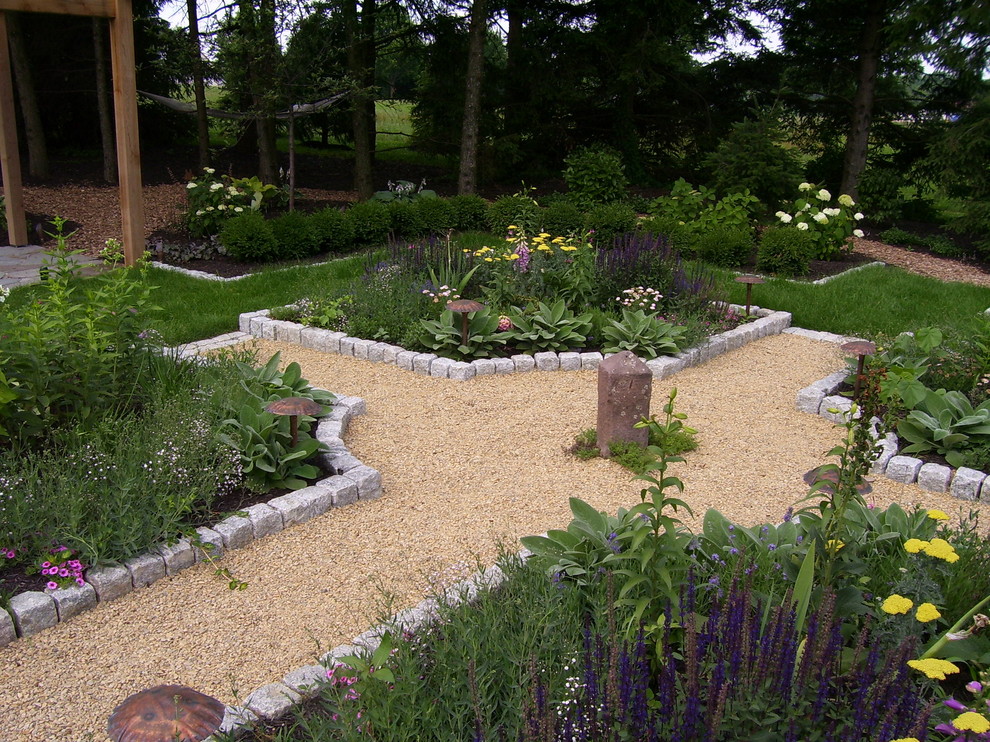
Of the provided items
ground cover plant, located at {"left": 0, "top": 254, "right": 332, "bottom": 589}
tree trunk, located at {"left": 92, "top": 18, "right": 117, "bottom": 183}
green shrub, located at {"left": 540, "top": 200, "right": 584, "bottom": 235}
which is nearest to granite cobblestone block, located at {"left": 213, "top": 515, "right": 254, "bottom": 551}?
ground cover plant, located at {"left": 0, "top": 254, "right": 332, "bottom": 589}

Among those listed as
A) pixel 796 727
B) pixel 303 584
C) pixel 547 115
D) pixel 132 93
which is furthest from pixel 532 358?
pixel 547 115

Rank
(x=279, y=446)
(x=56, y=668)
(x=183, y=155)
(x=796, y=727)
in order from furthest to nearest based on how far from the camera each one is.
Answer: (x=183, y=155), (x=279, y=446), (x=56, y=668), (x=796, y=727)

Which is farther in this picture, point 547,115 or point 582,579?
point 547,115

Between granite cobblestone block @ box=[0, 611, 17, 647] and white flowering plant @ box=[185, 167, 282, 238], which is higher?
white flowering plant @ box=[185, 167, 282, 238]

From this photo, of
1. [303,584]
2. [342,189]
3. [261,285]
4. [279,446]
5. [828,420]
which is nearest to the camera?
[303,584]

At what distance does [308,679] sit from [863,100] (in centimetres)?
1119

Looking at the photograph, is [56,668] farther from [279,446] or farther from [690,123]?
[690,123]

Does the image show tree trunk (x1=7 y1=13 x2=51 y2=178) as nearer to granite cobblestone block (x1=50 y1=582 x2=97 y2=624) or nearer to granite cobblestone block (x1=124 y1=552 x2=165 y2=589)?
granite cobblestone block (x1=124 y1=552 x2=165 y2=589)

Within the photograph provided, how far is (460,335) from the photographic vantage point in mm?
5902

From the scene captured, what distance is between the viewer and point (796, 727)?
1874mm

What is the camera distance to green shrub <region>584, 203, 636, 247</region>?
917 cm

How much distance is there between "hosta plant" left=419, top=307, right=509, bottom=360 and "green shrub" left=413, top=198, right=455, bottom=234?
3.86 m

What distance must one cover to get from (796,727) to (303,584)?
78.6 inches

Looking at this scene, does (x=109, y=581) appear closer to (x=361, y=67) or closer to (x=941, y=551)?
(x=941, y=551)
